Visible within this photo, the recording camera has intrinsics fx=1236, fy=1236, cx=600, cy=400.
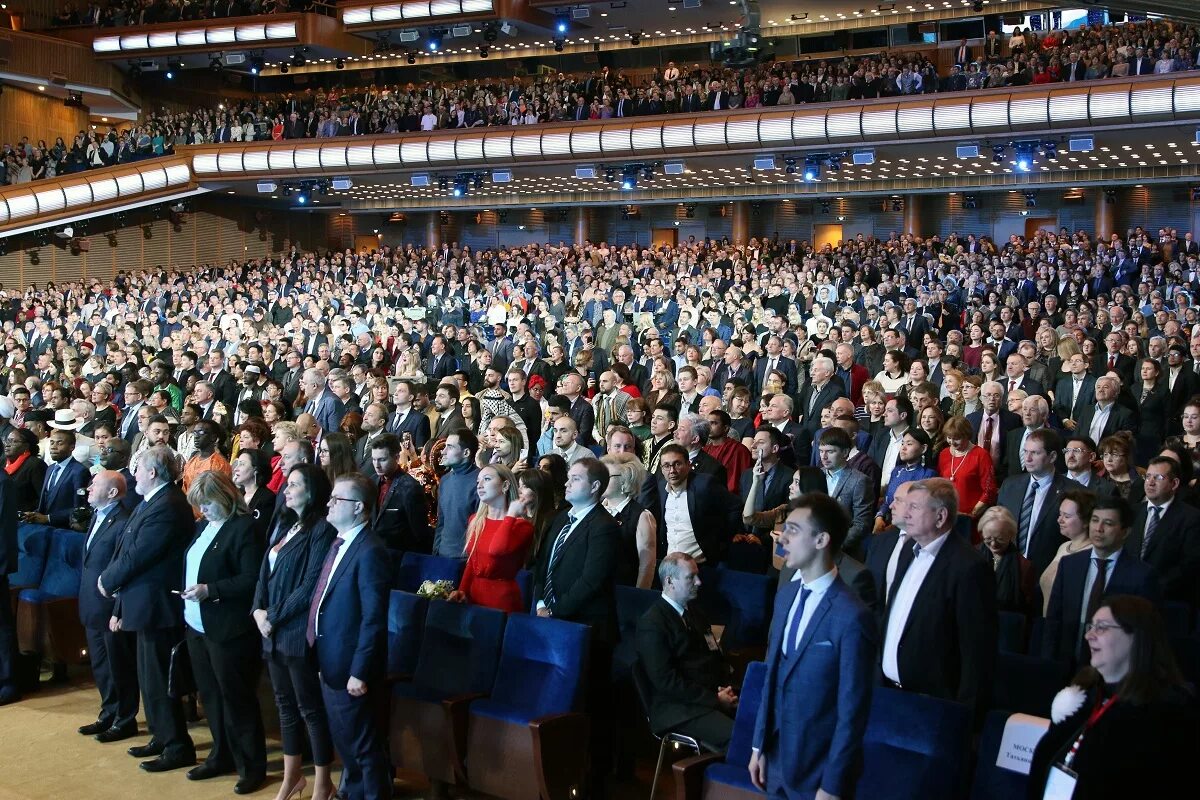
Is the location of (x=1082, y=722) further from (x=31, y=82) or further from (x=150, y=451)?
(x=31, y=82)

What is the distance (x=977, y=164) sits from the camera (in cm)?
2170

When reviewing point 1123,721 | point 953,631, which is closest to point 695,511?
point 953,631

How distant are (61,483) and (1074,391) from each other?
6.40 metres

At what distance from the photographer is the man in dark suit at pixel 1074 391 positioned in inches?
321

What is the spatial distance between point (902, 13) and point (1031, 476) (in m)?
21.8

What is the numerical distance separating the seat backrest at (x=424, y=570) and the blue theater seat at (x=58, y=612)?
1734mm

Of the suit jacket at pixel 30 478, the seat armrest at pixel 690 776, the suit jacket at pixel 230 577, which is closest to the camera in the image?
the seat armrest at pixel 690 776

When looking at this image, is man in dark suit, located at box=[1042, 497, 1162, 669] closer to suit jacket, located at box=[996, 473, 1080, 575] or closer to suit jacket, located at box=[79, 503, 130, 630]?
suit jacket, located at box=[996, 473, 1080, 575]

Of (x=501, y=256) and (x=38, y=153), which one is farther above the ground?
(x=38, y=153)

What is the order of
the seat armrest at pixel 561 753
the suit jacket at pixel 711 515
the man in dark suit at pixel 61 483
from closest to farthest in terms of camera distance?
the seat armrest at pixel 561 753
the suit jacket at pixel 711 515
the man in dark suit at pixel 61 483

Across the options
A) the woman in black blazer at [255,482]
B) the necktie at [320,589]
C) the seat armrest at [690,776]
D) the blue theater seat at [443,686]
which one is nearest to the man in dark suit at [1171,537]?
the seat armrest at [690,776]

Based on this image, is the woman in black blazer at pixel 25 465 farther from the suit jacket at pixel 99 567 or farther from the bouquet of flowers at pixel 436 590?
the bouquet of flowers at pixel 436 590

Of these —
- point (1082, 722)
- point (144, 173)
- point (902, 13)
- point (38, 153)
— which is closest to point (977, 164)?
point (902, 13)

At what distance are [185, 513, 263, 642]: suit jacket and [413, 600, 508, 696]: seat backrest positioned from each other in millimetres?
704
